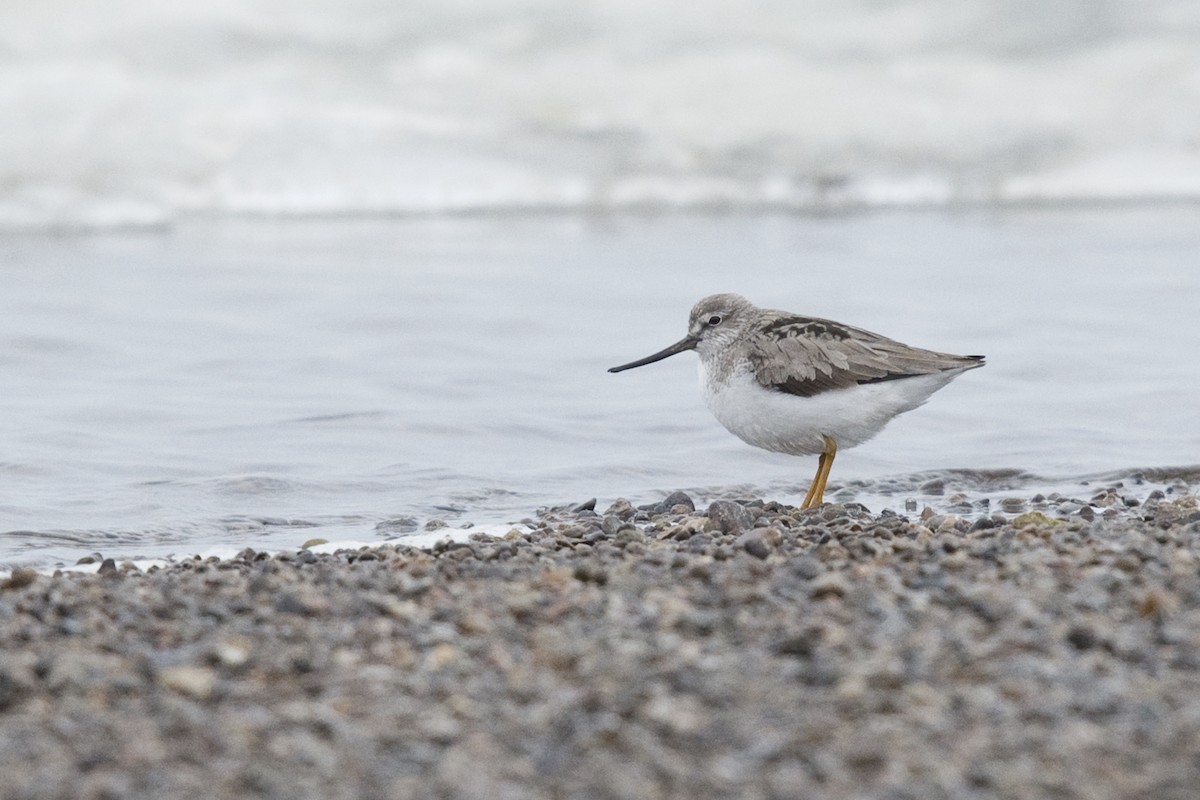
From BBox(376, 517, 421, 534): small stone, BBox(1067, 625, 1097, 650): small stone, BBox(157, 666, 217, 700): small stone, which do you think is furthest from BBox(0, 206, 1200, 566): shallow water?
BBox(1067, 625, 1097, 650): small stone

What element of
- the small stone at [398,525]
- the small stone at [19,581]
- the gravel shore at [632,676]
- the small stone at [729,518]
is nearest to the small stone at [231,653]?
the gravel shore at [632,676]

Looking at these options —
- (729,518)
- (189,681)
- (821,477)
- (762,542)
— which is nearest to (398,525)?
(729,518)

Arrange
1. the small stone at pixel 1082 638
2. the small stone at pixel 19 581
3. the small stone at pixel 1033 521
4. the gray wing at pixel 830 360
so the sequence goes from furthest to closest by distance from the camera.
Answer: the gray wing at pixel 830 360, the small stone at pixel 1033 521, the small stone at pixel 19 581, the small stone at pixel 1082 638

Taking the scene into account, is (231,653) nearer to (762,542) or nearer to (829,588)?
(829,588)

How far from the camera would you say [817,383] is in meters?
8.45

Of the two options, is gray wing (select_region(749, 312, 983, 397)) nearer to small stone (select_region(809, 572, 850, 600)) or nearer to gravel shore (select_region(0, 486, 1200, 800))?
gravel shore (select_region(0, 486, 1200, 800))

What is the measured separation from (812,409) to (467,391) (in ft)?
21.0

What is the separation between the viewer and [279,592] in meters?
5.59

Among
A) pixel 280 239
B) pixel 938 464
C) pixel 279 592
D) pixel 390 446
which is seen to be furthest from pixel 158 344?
pixel 280 239

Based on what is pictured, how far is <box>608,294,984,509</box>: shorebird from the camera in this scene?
8477 millimetres

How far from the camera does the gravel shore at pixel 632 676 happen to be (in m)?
3.76

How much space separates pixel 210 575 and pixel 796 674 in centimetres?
293

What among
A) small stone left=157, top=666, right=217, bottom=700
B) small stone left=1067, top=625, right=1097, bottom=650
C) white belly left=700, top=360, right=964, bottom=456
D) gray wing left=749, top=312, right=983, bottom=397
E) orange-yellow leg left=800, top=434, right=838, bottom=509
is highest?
gray wing left=749, top=312, right=983, bottom=397

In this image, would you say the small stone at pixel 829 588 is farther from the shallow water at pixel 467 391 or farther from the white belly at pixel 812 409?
the shallow water at pixel 467 391
